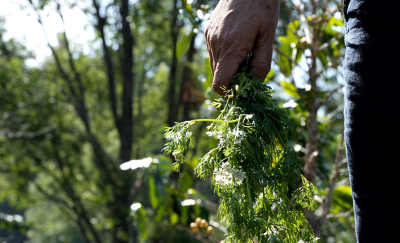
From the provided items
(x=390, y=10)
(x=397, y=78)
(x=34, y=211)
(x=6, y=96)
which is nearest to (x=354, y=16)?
(x=390, y=10)

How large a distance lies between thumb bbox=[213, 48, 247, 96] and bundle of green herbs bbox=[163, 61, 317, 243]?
22mm

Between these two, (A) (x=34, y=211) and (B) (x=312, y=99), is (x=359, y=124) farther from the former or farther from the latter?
(A) (x=34, y=211)

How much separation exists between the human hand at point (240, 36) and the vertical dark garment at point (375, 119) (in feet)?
0.81

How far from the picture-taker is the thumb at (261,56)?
3.38 feet

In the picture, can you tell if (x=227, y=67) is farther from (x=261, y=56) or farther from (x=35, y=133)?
(x=35, y=133)

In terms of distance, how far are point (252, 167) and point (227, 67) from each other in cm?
30

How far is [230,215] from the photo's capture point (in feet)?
2.85

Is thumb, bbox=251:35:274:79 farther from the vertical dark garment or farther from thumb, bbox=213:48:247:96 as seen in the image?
the vertical dark garment

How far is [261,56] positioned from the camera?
3.39 ft

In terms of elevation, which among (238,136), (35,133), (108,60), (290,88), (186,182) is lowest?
(35,133)

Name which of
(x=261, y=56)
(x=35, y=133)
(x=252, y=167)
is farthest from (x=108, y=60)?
(x=252, y=167)

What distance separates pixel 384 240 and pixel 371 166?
177 mm

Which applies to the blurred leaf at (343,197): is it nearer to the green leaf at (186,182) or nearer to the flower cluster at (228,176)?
the green leaf at (186,182)

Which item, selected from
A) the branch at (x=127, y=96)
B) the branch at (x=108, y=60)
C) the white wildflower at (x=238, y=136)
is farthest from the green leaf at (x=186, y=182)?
the branch at (x=108, y=60)
